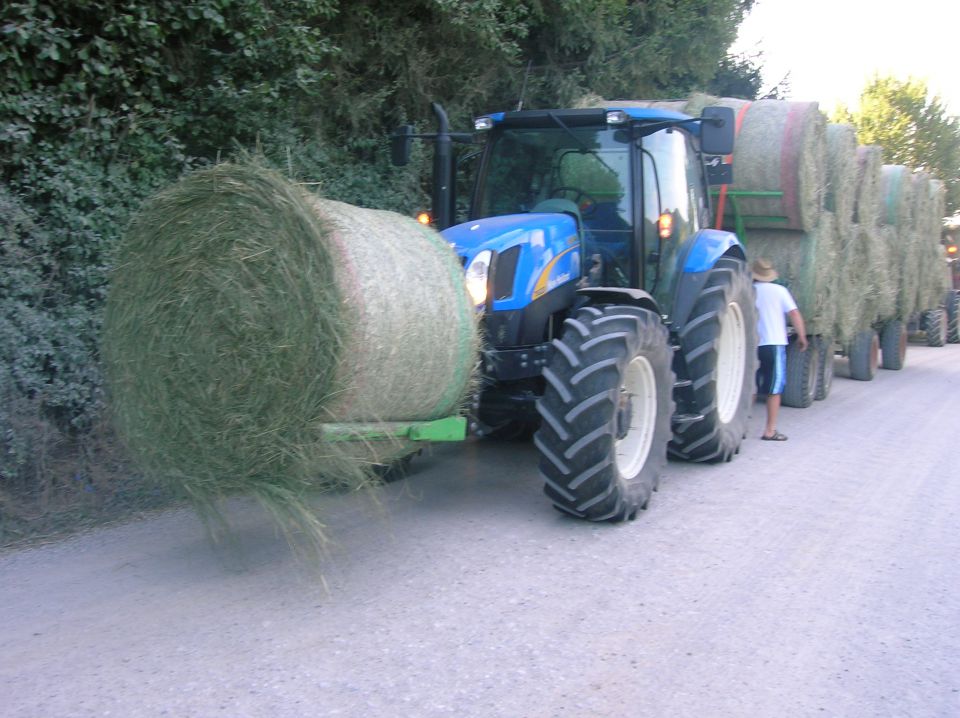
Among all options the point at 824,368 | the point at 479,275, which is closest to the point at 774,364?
the point at 824,368

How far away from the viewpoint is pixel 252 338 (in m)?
4.19

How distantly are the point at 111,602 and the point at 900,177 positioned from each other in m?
11.7

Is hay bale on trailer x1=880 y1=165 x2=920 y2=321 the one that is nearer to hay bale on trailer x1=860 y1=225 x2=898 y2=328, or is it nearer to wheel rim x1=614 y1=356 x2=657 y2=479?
hay bale on trailer x1=860 y1=225 x2=898 y2=328

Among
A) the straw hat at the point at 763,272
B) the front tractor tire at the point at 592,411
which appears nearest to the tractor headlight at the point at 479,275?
the front tractor tire at the point at 592,411

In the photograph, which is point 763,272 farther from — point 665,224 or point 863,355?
point 863,355

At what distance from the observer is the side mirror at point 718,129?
6.54 m

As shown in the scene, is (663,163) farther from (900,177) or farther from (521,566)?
(900,177)

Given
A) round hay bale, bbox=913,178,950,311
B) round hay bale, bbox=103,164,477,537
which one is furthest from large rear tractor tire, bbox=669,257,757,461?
round hay bale, bbox=913,178,950,311

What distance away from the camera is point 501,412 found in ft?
19.5

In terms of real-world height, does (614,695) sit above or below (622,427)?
below

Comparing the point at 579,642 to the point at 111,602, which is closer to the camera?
the point at 579,642

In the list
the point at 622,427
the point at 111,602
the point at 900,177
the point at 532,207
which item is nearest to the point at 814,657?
the point at 622,427

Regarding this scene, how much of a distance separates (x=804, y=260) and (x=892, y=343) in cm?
523

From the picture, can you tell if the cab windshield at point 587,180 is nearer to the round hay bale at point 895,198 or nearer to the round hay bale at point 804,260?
the round hay bale at point 804,260
